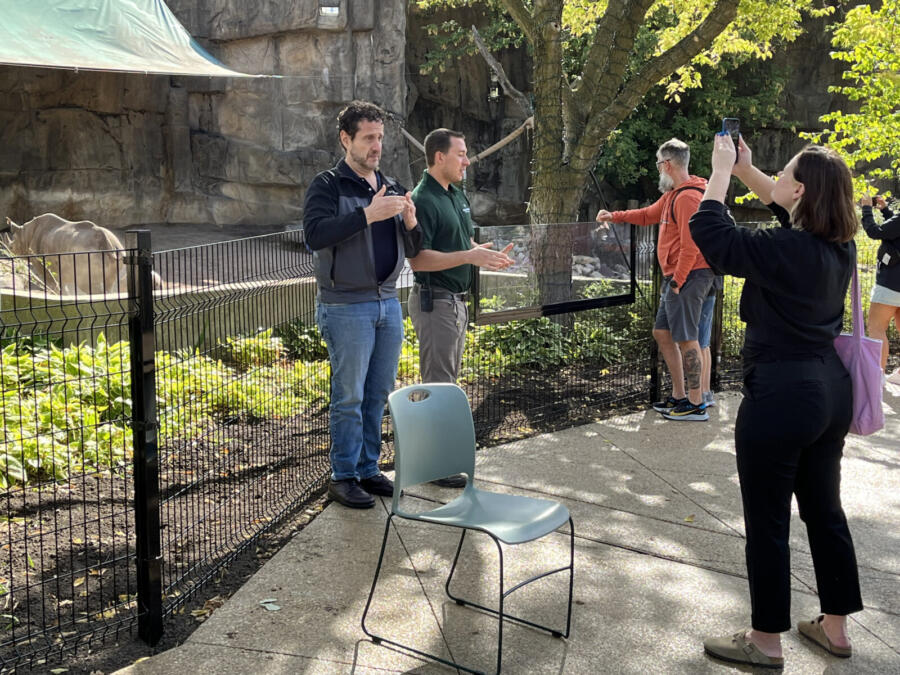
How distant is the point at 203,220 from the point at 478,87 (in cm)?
917

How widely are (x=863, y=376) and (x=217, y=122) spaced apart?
23040 millimetres

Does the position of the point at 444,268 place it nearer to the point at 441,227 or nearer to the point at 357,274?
the point at 441,227

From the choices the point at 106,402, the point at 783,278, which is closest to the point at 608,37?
the point at 106,402

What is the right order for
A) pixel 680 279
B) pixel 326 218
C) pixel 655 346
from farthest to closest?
pixel 655 346 → pixel 680 279 → pixel 326 218

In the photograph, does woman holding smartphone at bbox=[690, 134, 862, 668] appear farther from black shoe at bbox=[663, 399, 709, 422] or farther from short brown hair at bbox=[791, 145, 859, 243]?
black shoe at bbox=[663, 399, 709, 422]

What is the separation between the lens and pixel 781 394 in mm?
3078

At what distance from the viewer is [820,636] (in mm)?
3408

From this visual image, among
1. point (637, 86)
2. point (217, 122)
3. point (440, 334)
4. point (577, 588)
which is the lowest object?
point (577, 588)

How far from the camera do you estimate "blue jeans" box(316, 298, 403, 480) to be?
459cm

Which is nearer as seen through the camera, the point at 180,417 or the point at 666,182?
the point at 180,417

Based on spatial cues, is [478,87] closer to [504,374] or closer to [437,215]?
[504,374]

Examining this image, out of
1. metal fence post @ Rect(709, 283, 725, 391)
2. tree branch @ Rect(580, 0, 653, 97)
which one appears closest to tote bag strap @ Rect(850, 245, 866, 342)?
metal fence post @ Rect(709, 283, 725, 391)

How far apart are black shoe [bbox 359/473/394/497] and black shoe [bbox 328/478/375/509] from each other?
0.40ft

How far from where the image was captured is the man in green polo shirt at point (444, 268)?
5043 mm
